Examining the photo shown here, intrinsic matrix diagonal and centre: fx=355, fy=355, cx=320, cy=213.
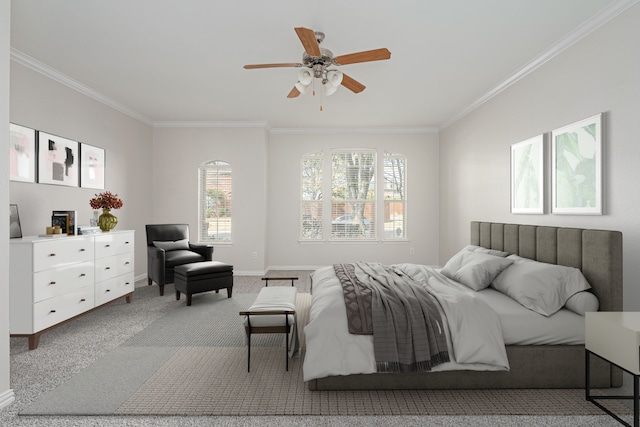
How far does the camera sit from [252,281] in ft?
20.4

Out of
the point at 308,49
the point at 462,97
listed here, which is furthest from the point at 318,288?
the point at 462,97

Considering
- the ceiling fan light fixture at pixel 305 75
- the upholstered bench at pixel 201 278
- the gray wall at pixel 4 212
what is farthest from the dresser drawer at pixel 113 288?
the ceiling fan light fixture at pixel 305 75

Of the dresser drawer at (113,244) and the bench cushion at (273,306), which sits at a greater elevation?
the dresser drawer at (113,244)

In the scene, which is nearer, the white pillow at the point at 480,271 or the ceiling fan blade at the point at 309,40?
the ceiling fan blade at the point at 309,40

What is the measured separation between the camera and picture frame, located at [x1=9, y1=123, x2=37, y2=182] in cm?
371

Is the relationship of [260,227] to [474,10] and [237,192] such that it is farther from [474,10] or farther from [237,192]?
[474,10]

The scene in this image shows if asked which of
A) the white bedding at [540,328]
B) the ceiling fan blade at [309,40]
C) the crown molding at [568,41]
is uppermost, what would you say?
the crown molding at [568,41]

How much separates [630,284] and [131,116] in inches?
271

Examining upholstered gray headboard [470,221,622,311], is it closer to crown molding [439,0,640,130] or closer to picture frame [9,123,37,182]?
crown molding [439,0,640,130]

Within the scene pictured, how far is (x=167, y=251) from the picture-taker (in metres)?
5.43

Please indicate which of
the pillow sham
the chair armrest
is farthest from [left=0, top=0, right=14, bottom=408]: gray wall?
the chair armrest

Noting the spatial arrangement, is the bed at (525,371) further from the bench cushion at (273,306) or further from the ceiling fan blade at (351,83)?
the ceiling fan blade at (351,83)

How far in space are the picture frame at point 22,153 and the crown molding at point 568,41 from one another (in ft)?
18.3

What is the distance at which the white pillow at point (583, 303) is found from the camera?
103 inches
